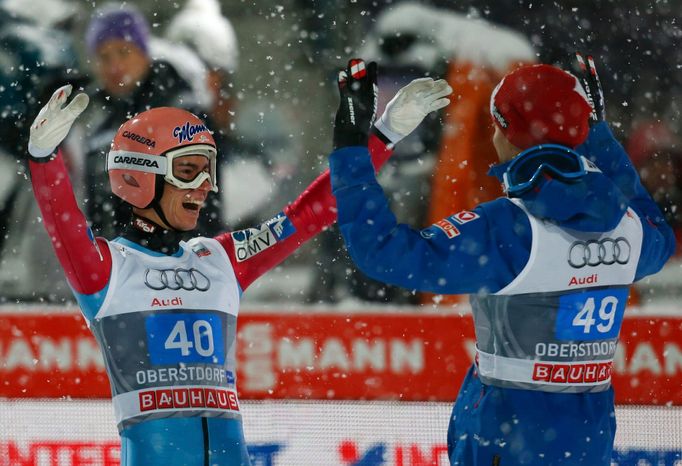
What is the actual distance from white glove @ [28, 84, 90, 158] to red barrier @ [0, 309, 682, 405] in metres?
2.34

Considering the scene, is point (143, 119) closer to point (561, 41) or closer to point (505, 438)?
point (505, 438)

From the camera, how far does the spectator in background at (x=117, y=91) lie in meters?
5.50

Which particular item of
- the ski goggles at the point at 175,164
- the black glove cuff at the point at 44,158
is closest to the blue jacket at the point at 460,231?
the ski goggles at the point at 175,164

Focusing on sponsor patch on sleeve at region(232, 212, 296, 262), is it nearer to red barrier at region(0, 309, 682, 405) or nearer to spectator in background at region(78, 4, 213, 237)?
red barrier at region(0, 309, 682, 405)

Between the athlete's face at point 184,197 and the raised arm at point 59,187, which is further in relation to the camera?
the athlete's face at point 184,197

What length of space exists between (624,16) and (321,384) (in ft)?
8.06

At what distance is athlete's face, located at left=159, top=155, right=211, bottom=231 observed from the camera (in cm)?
342

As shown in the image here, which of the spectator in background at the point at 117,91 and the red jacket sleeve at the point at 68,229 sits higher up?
the spectator in background at the point at 117,91

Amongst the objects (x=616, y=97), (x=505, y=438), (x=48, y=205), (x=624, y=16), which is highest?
(x=624, y=16)

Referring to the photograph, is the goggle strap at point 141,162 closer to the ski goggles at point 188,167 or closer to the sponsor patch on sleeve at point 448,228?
the ski goggles at point 188,167

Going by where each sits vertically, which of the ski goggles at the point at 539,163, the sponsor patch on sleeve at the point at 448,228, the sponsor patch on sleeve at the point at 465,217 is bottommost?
the sponsor patch on sleeve at the point at 448,228

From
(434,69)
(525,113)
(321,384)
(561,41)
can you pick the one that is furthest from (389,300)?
(525,113)

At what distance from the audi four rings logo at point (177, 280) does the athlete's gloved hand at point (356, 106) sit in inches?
28.9

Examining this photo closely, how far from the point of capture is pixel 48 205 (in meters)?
3.08
